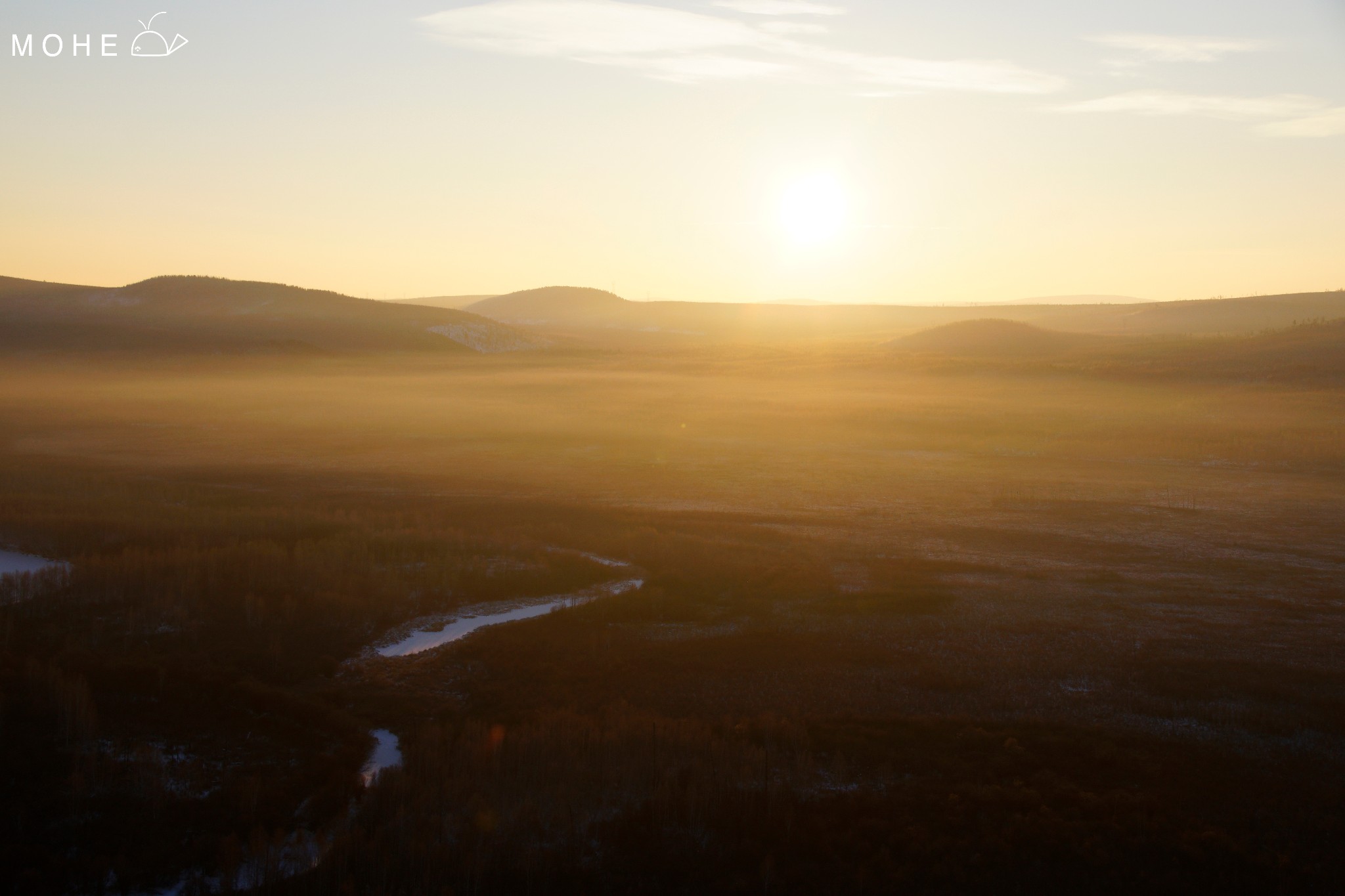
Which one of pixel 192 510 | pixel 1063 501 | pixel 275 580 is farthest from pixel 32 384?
pixel 1063 501

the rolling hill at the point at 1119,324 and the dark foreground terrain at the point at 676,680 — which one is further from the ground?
the rolling hill at the point at 1119,324

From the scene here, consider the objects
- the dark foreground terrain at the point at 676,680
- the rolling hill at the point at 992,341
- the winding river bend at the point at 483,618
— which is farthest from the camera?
the rolling hill at the point at 992,341

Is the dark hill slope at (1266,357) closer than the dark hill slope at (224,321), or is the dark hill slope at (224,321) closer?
the dark hill slope at (1266,357)

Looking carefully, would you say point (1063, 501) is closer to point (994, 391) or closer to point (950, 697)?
point (950, 697)

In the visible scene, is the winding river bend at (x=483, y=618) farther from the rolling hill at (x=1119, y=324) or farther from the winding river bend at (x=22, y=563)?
the rolling hill at (x=1119, y=324)

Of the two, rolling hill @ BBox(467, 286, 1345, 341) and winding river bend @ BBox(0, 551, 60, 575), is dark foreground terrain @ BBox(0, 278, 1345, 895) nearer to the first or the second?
winding river bend @ BBox(0, 551, 60, 575)

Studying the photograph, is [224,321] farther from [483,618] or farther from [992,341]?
[483,618]

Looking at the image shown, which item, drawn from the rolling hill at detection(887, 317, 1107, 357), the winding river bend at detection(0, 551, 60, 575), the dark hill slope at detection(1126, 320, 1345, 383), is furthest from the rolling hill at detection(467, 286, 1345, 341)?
the winding river bend at detection(0, 551, 60, 575)

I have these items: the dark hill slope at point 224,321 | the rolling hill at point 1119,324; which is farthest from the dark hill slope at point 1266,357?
the dark hill slope at point 224,321
